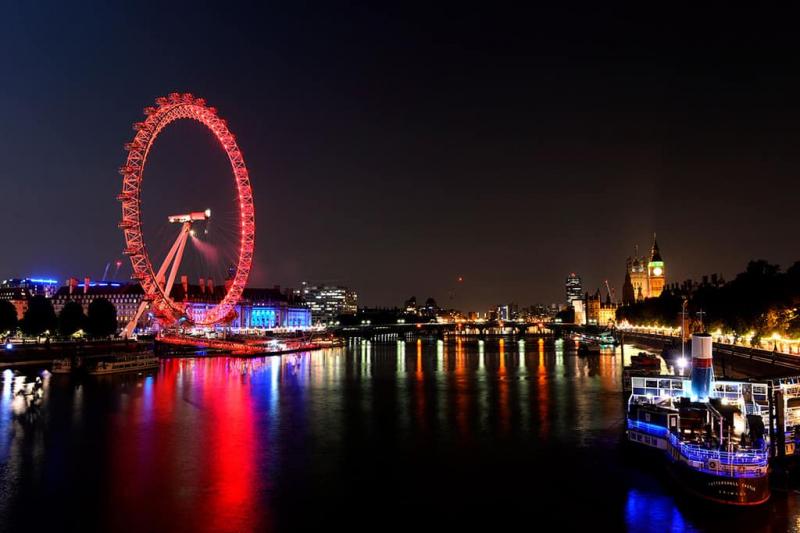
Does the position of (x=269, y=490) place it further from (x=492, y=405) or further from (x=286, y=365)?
(x=286, y=365)

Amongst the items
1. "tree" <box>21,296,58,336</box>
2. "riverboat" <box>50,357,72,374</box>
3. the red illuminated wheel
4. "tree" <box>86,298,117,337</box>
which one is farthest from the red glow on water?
"tree" <box>86,298,117,337</box>

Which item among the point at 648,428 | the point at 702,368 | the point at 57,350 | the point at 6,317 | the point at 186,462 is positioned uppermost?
the point at 6,317

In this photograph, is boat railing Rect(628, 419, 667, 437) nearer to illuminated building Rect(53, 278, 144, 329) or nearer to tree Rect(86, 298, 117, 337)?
tree Rect(86, 298, 117, 337)

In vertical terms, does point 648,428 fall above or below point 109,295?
below

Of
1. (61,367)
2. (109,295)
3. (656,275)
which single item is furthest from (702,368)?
(656,275)

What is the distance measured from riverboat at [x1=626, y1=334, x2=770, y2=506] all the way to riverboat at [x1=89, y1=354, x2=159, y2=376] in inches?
2022

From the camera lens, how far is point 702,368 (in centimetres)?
2641

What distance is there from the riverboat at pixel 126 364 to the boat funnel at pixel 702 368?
177 ft

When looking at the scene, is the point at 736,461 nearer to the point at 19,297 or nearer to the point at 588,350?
the point at 588,350

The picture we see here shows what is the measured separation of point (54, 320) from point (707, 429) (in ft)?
256

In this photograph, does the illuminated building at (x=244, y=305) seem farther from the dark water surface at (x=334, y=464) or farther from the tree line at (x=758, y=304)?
the tree line at (x=758, y=304)

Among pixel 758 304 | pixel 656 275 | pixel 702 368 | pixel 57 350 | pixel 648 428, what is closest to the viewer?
pixel 702 368

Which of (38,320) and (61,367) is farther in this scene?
(38,320)

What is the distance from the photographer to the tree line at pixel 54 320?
78450mm
